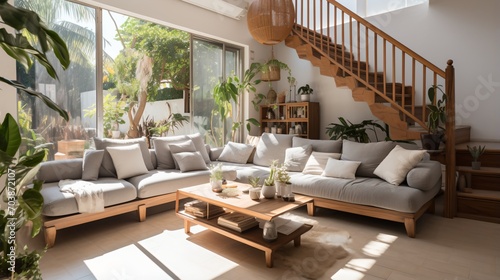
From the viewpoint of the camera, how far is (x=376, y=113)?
434 centimetres

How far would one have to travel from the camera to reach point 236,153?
508 centimetres

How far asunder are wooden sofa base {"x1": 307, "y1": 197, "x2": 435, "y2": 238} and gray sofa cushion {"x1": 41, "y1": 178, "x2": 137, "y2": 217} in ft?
7.06

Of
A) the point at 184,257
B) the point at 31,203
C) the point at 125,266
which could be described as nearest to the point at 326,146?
the point at 184,257

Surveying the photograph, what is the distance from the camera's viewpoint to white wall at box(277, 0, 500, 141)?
4.55 metres

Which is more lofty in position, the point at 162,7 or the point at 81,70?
the point at 162,7

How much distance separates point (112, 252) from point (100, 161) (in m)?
1.35

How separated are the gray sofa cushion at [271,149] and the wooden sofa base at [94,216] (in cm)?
159

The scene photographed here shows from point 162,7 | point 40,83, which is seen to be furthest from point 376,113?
point 40,83

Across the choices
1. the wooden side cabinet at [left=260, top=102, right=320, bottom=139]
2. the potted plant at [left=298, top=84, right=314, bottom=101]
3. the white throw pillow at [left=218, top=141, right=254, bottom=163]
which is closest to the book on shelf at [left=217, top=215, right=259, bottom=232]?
the white throw pillow at [left=218, top=141, right=254, bottom=163]

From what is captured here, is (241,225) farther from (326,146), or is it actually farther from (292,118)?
(292,118)

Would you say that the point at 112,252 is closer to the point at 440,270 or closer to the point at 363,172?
the point at 440,270

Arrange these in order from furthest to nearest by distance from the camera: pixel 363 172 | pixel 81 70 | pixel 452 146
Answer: pixel 81 70, pixel 363 172, pixel 452 146

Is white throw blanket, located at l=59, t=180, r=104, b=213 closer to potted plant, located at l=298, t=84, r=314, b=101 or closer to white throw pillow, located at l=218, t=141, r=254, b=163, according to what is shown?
white throw pillow, located at l=218, t=141, r=254, b=163

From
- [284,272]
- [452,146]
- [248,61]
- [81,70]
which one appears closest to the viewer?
[284,272]
